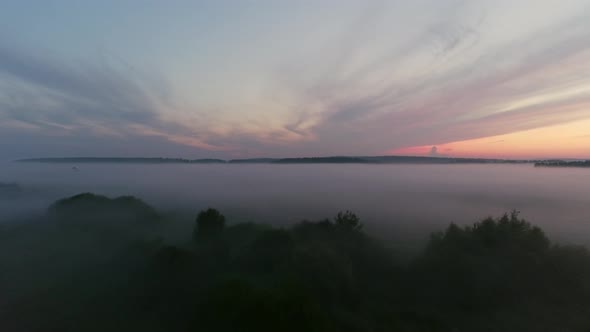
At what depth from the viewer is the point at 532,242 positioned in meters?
21.7

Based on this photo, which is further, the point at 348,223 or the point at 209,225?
the point at 209,225

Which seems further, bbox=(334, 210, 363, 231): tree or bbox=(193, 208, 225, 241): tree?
bbox=(193, 208, 225, 241): tree

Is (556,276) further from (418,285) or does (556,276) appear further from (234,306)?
(234,306)

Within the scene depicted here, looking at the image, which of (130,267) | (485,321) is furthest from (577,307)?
(130,267)

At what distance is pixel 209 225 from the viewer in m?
30.7

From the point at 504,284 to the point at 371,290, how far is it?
1005 cm

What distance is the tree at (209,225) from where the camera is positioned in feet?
98.6

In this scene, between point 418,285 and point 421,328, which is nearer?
point 421,328

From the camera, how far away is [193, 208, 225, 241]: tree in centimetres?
3005

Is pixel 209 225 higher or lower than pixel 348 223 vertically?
lower

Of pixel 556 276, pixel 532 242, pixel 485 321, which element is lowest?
pixel 485 321

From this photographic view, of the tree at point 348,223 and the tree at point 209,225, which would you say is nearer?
the tree at point 348,223

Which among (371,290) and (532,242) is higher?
(532,242)

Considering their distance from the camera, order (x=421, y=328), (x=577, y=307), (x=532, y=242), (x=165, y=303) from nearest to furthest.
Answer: (x=421, y=328) → (x=577, y=307) → (x=165, y=303) → (x=532, y=242)
